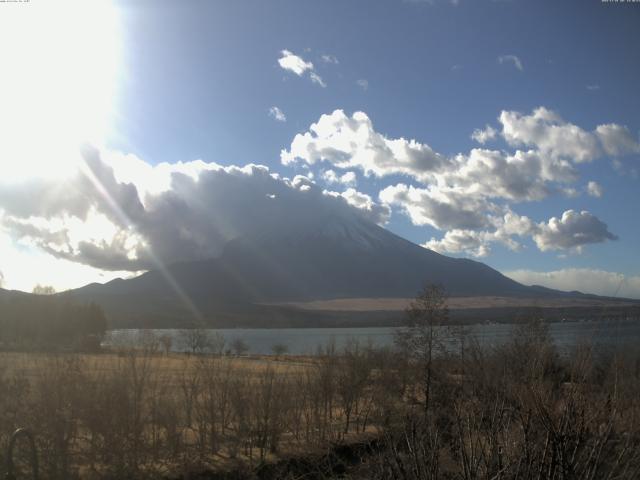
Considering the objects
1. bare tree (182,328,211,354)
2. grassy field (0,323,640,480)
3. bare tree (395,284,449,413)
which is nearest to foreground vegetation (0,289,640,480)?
grassy field (0,323,640,480)

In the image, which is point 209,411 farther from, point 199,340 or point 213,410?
point 199,340

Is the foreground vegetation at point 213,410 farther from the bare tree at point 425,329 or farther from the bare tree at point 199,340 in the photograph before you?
the bare tree at point 199,340

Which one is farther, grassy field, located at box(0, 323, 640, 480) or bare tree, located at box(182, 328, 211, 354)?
bare tree, located at box(182, 328, 211, 354)

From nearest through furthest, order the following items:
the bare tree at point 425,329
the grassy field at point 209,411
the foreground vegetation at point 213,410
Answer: the foreground vegetation at point 213,410, the grassy field at point 209,411, the bare tree at point 425,329

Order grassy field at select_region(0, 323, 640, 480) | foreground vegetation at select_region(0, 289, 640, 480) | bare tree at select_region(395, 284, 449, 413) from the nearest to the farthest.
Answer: foreground vegetation at select_region(0, 289, 640, 480) < grassy field at select_region(0, 323, 640, 480) < bare tree at select_region(395, 284, 449, 413)

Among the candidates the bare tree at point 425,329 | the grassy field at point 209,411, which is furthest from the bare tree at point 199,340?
the grassy field at point 209,411

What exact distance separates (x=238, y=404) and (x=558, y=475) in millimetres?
19200

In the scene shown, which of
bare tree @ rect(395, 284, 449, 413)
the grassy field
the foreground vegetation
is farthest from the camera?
bare tree @ rect(395, 284, 449, 413)

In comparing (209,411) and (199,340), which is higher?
(209,411)

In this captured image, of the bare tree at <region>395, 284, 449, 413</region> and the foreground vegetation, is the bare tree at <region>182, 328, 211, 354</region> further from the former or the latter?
the foreground vegetation

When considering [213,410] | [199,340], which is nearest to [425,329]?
[213,410]

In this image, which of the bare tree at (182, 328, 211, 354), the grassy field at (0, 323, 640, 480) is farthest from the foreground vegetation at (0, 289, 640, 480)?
the bare tree at (182, 328, 211, 354)

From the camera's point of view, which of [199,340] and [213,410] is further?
[199,340]

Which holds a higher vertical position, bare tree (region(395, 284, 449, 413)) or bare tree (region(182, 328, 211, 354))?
bare tree (region(395, 284, 449, 413))
